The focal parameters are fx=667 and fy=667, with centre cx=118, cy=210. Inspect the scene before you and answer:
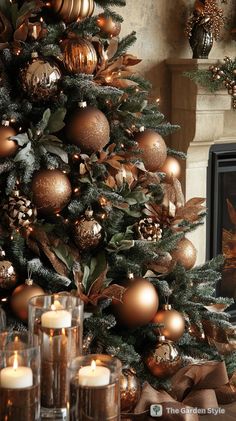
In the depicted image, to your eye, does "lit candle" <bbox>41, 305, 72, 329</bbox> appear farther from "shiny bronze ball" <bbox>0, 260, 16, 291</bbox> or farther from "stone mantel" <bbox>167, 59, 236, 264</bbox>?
"stone mantel" <bbox>167, 59, 236, 264</bbox>

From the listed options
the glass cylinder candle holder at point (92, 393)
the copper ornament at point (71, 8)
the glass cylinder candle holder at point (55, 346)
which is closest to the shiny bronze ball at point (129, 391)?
the glass cylinder candle holder at point (55, 346)

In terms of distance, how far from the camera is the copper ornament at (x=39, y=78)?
1.91 metres

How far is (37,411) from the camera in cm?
124

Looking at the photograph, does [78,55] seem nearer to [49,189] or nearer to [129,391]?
[49,189]

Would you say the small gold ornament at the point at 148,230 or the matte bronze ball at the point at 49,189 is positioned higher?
the matte bronze ball at the point at 49,189

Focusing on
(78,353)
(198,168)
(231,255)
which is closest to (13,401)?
(78,353)

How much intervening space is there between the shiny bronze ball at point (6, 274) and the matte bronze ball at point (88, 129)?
41cm

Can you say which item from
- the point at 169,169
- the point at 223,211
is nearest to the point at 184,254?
the point at 169,169

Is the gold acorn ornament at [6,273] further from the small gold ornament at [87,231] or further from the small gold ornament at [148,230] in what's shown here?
the small gold ornament at [148,230]

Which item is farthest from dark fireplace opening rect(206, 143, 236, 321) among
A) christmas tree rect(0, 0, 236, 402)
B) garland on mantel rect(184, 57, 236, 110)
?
christmas tree rect(0, 0, 236, 402)

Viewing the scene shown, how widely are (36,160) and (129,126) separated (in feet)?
1.32

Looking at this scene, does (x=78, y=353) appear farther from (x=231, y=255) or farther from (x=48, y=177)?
(x=231, y=255)

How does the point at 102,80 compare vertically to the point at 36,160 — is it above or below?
above

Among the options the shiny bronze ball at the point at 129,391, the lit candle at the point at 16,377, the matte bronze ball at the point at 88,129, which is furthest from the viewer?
the matte bronze ball at the point at 88,129
